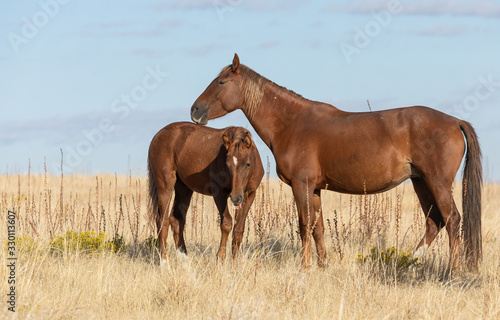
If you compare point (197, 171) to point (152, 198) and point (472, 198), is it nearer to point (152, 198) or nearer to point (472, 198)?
point (152, 198)

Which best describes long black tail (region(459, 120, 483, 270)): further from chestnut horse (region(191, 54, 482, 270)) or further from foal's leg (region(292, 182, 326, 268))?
foal's leg (region(292, 182, 326, 268))

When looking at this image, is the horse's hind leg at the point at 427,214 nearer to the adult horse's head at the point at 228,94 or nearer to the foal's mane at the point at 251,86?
the foal's mane at the point at 251,86

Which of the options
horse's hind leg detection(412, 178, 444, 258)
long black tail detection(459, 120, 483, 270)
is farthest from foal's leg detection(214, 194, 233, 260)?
long black tail detection(459, 120, 483, 270)

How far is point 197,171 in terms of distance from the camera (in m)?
7.79

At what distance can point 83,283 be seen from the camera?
19.7 ft

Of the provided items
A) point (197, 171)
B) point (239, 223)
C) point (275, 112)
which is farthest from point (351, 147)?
point (197, 171)

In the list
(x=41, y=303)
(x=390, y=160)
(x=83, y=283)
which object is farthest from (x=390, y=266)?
(x=41, y=303)

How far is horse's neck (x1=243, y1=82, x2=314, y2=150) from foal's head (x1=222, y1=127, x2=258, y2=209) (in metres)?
0.56

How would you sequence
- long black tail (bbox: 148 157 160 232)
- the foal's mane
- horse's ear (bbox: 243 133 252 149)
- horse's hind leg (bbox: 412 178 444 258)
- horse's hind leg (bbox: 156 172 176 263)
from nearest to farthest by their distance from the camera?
horse's ear (bbox: 243 133 252 149) → the foal's mane → horse's hind leg (bbox: 412 178 444 258) → horse's hind leg (bbox: 156 172 176 263) → long black tail (bbox: 148 157 160 232)

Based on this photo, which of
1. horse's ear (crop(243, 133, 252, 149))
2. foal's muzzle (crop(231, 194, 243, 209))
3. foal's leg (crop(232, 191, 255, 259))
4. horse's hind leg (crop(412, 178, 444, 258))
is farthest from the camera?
horse's hind leg (crop(412, 178, 444, 258))

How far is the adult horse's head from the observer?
24.2 feet

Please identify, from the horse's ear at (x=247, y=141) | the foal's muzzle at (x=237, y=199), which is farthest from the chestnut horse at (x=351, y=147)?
the foal's muzzle at (x=237, y=199)

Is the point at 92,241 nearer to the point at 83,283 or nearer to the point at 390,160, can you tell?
the point at 83,283

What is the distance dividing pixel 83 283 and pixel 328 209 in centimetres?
972
